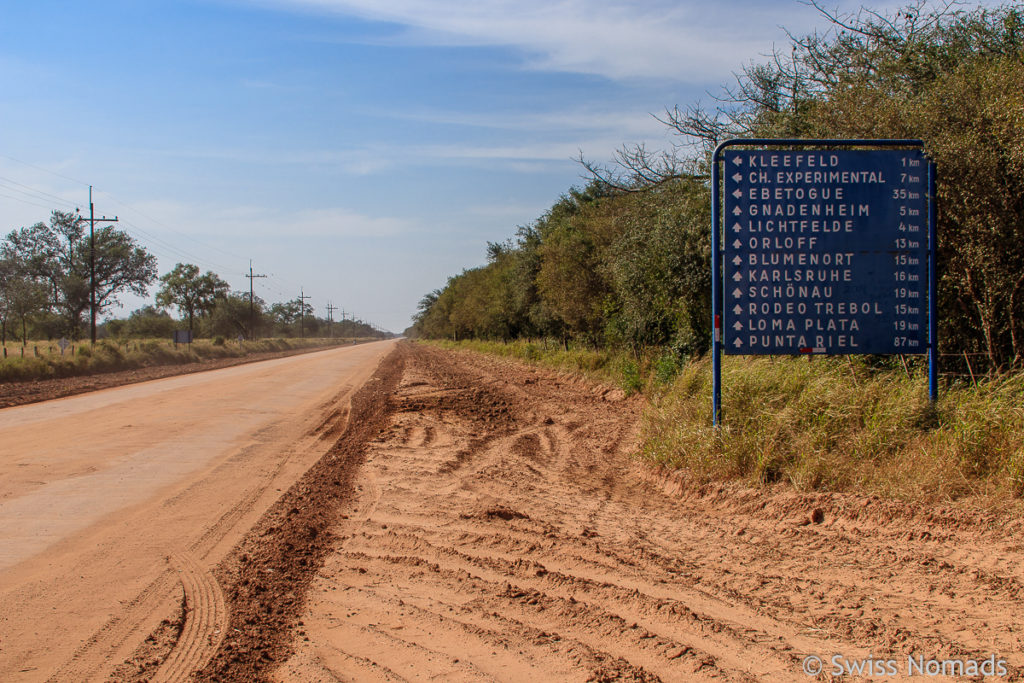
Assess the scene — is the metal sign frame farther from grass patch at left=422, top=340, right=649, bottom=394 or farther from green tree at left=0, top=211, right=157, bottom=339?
green tree at left=0, top=211, right=157, bottom=339

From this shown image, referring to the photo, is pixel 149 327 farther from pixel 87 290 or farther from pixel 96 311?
pixel 96 311

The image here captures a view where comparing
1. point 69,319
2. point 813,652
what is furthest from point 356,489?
point 69,319

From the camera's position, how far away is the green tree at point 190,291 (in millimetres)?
104938

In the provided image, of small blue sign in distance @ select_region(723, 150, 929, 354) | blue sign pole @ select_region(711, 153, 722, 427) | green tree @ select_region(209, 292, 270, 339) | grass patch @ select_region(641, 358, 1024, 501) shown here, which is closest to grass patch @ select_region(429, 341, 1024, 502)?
grass patch @ select_region(641, 358, 1024, 501)

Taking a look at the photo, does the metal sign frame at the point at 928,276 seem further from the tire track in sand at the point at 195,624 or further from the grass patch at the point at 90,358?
the grass patch at the point at 90,358

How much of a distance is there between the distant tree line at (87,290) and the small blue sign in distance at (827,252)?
4830cm

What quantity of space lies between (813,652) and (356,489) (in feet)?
17.8

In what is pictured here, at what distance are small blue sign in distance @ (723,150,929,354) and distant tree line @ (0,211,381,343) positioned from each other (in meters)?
48.3

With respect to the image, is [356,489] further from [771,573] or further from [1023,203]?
[1023,203]

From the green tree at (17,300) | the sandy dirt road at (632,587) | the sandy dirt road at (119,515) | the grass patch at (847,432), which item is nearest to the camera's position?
the sandy dirt road at (632,587)

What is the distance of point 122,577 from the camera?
201 inches

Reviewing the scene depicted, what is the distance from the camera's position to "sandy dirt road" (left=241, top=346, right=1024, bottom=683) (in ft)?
12.0

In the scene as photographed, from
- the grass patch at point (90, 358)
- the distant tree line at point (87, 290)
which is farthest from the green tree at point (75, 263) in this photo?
the grass patch at point (90, 358)

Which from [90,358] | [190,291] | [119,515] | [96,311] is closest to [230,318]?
[190,291]
